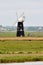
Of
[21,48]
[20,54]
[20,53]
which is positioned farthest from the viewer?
[21,48]

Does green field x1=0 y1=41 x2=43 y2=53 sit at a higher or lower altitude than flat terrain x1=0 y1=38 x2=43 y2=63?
lower

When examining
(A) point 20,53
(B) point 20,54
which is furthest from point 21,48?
(B) point 20,54

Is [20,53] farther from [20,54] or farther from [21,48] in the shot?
[21,48]

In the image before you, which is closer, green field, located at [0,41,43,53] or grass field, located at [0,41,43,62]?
grass field, located at [0,41,43,62]

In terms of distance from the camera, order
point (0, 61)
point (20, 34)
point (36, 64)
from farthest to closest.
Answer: point (20, 34), point (0, 61), point (36, 64)

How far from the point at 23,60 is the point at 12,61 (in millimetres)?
850

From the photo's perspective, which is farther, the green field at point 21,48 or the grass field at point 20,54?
the green field at point 21,48

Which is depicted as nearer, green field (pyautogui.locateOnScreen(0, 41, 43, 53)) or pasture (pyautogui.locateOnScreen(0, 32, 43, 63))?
pasture (pyautogui.locateOnScreen(0, 32, 43, 63))

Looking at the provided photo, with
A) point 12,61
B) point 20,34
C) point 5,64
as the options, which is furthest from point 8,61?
point 20,34

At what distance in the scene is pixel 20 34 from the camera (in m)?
62.6

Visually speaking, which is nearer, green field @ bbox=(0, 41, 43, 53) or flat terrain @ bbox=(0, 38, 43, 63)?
flat terrain @ bbox=(0, 38, 43, 63)

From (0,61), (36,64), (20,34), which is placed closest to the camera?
(36,64)

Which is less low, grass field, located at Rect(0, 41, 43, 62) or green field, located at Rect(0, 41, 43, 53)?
grass field, located at Rect(0, 41, 43, 62)

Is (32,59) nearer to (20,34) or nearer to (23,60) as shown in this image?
(23,60)
